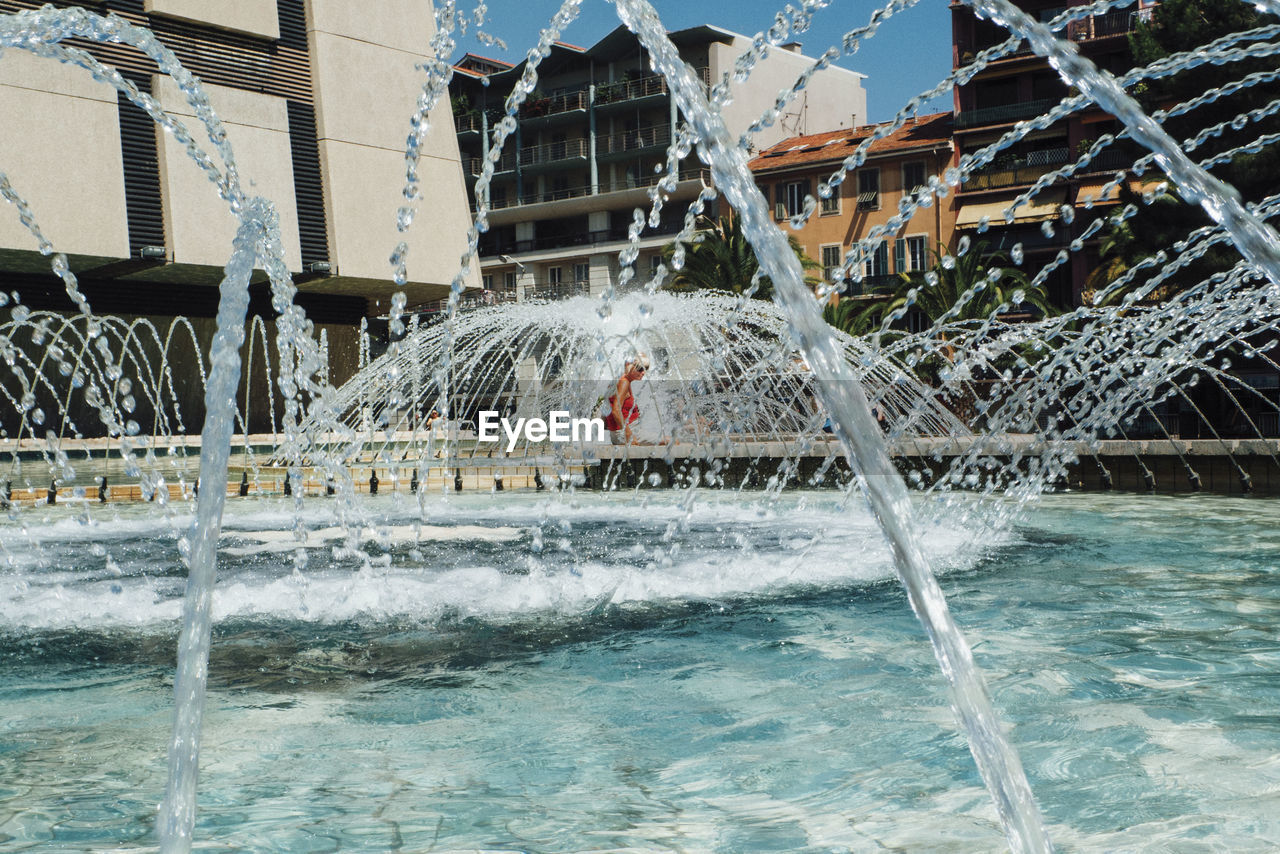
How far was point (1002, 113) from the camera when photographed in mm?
39625

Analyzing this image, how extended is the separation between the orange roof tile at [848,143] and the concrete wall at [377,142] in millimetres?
17282

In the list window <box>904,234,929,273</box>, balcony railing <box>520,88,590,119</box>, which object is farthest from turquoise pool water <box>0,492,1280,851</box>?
balcony railing <box>520,88,590,119</box>

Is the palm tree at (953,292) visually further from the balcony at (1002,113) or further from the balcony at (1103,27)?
the balcony at (1103,27)

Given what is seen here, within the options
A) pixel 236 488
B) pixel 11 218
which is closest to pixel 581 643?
pixel 236 488

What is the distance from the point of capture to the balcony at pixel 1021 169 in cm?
3891

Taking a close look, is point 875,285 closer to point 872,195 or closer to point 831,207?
point 872,195

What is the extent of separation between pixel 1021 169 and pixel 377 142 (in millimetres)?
23054

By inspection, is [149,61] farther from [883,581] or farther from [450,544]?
[883,581]

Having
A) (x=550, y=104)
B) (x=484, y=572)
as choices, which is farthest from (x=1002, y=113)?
(x=484, y=572)

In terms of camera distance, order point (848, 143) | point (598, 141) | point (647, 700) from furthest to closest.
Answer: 1. point (598, 141)
2. point (848, 143)
3. point (647, 700)

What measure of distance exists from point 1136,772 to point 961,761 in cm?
42

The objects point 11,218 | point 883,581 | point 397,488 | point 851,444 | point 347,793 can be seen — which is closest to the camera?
point 851,444

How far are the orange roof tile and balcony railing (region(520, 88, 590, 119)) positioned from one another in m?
11.0

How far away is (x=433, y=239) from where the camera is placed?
89.1ft
